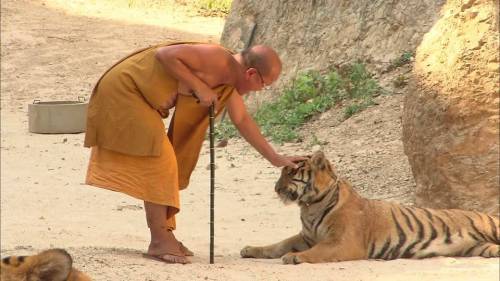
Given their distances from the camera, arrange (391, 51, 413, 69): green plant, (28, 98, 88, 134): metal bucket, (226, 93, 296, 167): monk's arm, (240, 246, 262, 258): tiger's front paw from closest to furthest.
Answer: (226, 93, 296, 167): monk's arm → (240, 246, 262, 258): tiger's front paw → (28, 98, 88, 134): metal bucket → (391, 51, 413, 69): green plant

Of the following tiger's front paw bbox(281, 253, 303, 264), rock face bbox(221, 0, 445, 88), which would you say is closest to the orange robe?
tiger's front paw bbox(281, 253, 303, 264)

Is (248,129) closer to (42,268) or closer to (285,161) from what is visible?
(285,161)

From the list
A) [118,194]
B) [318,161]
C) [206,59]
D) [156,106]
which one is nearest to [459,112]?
[318,161]

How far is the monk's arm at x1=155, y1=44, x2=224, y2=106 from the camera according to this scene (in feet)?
17.1

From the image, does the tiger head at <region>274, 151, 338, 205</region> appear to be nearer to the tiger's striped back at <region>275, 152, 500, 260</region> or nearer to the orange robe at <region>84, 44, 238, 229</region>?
the tiger's striped back at <region>275, 152, 500, 260</region>

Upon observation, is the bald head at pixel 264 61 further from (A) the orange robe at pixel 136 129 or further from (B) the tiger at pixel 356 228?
(B) the tiger at pixel 356 228

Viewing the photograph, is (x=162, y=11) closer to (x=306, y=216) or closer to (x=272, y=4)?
(x=272, y=4)

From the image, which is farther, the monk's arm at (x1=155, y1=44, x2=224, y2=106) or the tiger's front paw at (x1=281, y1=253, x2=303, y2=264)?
the tiger's front paw at (x1=281, y1=253, x2=303, y2=264)

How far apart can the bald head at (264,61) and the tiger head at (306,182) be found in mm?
725

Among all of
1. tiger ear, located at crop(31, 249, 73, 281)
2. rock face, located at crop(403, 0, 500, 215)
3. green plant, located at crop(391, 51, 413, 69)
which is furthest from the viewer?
green plant, located at crop(391, 51, 413, 69)

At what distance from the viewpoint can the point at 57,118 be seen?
439 inches

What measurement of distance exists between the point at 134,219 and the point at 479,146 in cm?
232

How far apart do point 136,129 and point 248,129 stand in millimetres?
655

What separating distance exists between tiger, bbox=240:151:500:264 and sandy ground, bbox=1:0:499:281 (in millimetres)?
147
